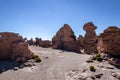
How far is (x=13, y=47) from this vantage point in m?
52.2

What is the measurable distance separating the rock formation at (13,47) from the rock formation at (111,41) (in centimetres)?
1643

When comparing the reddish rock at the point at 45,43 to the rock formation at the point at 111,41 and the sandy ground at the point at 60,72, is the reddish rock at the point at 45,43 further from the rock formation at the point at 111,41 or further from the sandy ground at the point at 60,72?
the rock formation at the point at 111,41

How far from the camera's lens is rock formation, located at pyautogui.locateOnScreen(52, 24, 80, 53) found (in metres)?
70.9

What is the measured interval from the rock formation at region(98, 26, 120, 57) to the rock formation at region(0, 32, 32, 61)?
53.9 ft

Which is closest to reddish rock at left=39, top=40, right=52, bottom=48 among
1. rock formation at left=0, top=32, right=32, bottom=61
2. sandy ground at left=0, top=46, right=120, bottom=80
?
rock formation at left=0, top=32, right=32, bottom=61

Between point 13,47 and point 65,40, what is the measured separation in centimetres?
2299

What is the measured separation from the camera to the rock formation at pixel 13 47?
5050 centimetres

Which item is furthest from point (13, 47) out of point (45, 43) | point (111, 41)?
point (45, 43)

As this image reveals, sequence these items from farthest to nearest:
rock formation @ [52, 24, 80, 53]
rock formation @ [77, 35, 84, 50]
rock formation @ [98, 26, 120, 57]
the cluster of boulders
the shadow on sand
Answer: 1. rock formation @ [77, 35, 84, 50]
2. the cluster of boulders
3. rock formation @ [52, 24, 80, 53]
4. rock formation @ [98, 26, 120, 57]
5. the shadow on sand

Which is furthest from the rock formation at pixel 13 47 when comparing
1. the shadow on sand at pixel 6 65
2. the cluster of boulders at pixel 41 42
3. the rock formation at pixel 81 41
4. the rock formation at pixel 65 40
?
the rock formation at pixel 81 41

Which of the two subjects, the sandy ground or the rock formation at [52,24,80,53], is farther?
the rock formation at [52,24,80,53]

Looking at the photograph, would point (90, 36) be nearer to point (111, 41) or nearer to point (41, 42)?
point (41, 42)

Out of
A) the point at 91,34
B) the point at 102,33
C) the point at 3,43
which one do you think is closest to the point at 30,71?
the point at 3,43

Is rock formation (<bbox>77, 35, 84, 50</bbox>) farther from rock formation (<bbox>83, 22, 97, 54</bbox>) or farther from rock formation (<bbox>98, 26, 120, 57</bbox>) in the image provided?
rock formation (<bbox>98, 26, 120, 57</bbox>)
